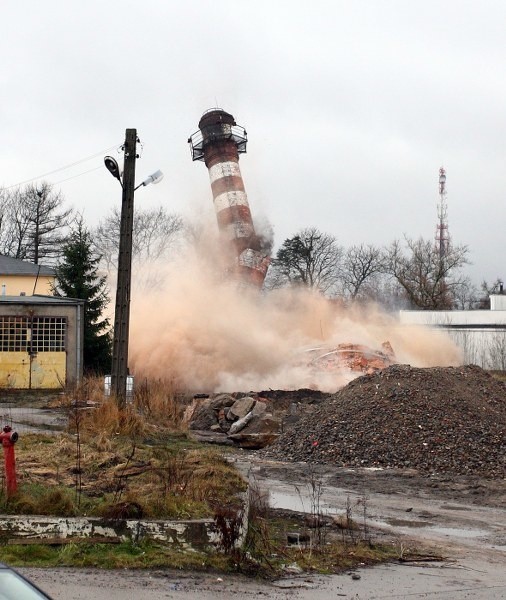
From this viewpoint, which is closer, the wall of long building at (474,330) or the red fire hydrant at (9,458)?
→ the red fire hydrant at (9,458)

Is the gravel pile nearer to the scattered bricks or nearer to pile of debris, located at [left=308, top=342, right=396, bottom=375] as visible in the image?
the scattered bricks

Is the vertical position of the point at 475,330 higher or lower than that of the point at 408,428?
higher

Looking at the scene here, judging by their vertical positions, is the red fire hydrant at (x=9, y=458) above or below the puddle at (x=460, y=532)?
above

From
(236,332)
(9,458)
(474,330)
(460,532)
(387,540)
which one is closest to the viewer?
(9,458)

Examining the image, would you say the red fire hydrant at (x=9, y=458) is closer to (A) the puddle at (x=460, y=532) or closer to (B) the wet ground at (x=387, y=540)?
(B) the wet ground at (x=387, y=540)

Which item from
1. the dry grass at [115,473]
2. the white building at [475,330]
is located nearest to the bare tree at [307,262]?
the white building at [475,330]

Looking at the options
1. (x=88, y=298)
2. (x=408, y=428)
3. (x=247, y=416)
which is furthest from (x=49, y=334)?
(x=408, y=428)

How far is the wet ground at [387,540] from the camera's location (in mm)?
7039

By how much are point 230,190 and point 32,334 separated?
32.5ft

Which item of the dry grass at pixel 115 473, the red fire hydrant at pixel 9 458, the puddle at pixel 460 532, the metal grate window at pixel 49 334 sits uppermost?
the metal grate window at pixel 49 334

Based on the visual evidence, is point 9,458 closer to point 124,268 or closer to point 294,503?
point 294,503

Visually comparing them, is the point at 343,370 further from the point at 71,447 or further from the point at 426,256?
the point at 426,256

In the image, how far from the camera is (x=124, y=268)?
18.7 meters

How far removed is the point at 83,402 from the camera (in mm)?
21312
